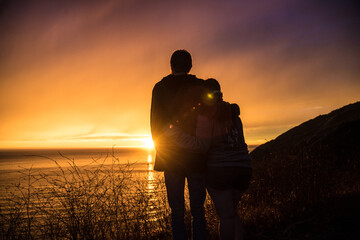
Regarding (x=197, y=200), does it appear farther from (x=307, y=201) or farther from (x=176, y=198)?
(x=307, y=201)

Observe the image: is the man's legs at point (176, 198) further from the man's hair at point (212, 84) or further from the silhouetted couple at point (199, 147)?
the man's hair at point (212, 84)

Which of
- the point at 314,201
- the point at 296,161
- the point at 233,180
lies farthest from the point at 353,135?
the point at 233,180

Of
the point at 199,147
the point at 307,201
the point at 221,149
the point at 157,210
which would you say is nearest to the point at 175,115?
the point at 199,147

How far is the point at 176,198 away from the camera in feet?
8.45

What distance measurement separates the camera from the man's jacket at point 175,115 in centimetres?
245

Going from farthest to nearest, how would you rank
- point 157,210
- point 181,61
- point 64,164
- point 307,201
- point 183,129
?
point 64,164
point 157,210
point 307,201
point 181,61
point 183,129

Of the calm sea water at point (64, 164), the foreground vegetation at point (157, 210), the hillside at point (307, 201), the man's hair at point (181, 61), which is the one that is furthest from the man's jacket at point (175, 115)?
the hillside at point (307, 201)

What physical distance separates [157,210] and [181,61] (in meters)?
3.81

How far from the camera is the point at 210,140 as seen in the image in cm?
237

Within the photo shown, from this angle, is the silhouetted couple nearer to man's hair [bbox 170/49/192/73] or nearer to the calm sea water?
man's hair [bbox 170/49/192/73]

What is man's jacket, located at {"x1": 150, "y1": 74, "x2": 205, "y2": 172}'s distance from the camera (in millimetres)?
2445

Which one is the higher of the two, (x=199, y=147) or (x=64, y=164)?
(x=199, y=147)

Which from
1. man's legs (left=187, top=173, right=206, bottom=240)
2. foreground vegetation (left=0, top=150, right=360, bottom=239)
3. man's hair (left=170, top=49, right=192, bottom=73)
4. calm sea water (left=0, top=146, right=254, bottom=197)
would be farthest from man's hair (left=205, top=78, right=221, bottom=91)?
foreground vegetation (left=0, top=150, right=360, bottom=239)

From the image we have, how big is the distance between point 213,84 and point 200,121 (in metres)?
0.48
